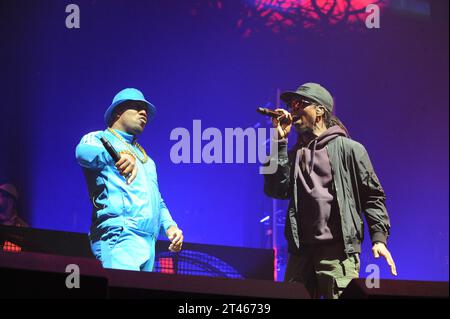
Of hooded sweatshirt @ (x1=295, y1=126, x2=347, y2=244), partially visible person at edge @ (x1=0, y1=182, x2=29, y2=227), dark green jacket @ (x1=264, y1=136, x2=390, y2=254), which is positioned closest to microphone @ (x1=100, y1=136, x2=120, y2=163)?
dark green jacket @ (x1=264, y1=136, x2=390, y2=254)

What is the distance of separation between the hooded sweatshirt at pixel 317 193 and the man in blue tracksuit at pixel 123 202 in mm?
775

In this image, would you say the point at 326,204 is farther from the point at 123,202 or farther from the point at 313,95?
the point at 123,202

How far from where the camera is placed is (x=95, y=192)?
328 cm

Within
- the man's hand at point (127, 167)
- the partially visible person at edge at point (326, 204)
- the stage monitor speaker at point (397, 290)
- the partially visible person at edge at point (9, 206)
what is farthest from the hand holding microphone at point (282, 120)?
the partially visible person at edge at point (9, 206)

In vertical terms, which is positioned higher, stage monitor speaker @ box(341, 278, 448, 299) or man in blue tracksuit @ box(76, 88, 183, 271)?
man in blue tracksuit @ box(76, 88, 183, 271)

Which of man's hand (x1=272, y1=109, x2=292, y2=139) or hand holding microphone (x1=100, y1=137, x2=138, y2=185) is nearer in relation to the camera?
man's hand (x1=272, y1=109, x2=292, y2=139)

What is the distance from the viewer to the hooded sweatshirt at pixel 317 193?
2.93 m

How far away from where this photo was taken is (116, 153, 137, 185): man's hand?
3217 mm

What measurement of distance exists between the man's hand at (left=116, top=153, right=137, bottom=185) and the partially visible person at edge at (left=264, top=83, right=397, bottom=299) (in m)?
0.71

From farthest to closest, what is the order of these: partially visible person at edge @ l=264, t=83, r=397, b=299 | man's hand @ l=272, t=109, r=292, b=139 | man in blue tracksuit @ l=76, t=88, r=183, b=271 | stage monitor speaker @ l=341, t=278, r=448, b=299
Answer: man in blue tracksuit @ l=76, t=88, r=183, b=271 < man's hand @ l=272, t=109, r=292, b=139 < partially visible person at edge @ l=264, t=83, r=397, b=299 < stage monitor speaker @ l=341, t=278, r=448, b=299

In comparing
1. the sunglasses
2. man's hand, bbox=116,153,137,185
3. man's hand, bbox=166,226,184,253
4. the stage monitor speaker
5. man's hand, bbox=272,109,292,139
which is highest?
the sunglasses

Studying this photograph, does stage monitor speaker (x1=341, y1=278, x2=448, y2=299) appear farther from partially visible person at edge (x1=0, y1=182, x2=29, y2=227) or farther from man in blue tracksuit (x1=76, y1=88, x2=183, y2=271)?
partially visible person at edge (x1=0, y1=182, x2=29, y2=227)

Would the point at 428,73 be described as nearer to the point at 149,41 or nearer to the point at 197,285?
the point at 149,41

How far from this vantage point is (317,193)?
301 centimetres
